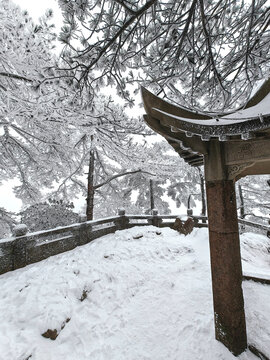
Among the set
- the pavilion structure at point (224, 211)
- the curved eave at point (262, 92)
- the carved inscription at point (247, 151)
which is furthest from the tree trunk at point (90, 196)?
the curved eave at point (262, 92)

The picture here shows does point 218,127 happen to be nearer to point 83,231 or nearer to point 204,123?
point 204,123

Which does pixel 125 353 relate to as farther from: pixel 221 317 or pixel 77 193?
pixel 77 193

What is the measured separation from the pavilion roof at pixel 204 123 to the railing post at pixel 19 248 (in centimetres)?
493

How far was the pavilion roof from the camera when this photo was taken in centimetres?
183

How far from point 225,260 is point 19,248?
526cm

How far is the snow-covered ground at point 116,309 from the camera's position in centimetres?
286

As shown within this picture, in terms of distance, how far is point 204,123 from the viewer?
6.97 ft

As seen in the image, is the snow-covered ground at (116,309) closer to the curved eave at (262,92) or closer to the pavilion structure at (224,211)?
the pavilion structure at (224,211)

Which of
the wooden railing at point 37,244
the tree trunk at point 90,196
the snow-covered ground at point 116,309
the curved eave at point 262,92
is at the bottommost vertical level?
the snow-covered ground at point 116,309

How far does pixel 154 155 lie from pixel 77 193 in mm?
6234

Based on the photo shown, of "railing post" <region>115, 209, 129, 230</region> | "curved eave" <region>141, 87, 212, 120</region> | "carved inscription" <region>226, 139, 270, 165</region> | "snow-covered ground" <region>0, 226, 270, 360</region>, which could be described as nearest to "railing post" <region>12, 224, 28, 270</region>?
"snow-covered ground" <region>0, 226, 270, 360</region>

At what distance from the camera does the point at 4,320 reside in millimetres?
3217

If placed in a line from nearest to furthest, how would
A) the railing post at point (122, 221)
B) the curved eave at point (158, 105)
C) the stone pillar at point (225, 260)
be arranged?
1. the curved eave at point (158, 105)
2. the stone pillar at point (225, 260)
3. the railing post at point (122, 221)

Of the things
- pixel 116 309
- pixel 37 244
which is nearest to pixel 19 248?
pixel 37 244
